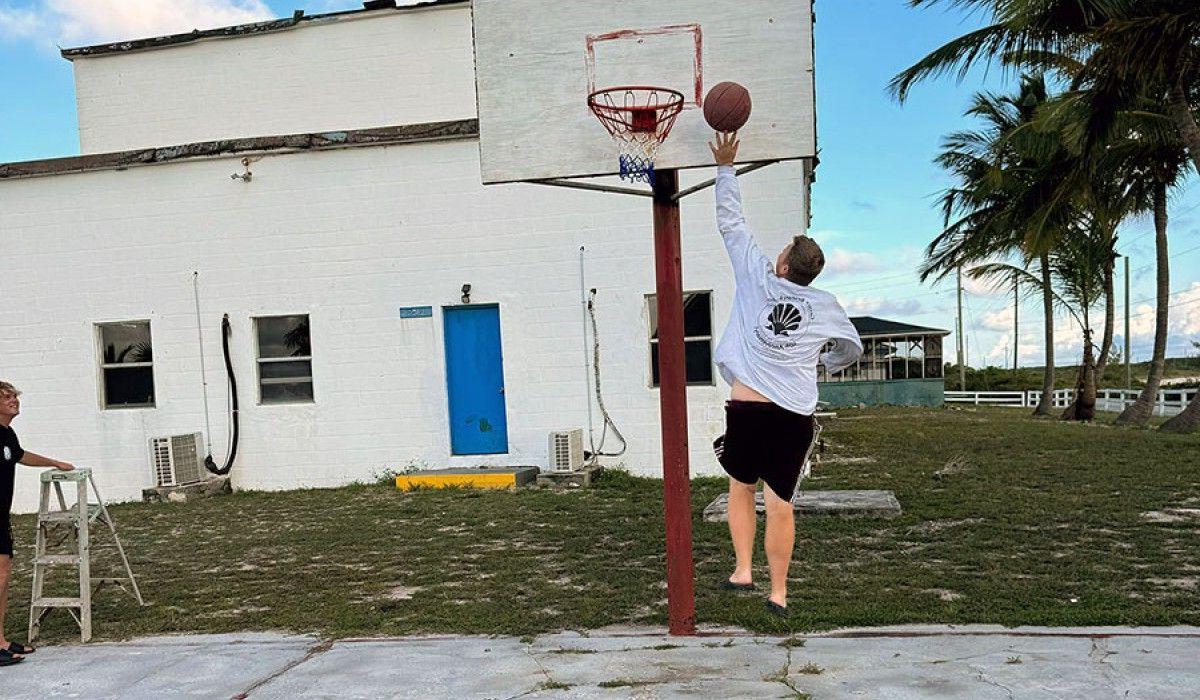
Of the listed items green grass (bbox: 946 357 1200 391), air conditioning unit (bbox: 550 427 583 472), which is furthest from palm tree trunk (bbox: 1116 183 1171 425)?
green grass (bbox: 946 357 1200 391)

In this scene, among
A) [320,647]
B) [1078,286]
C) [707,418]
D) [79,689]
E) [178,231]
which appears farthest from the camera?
[1078,286]

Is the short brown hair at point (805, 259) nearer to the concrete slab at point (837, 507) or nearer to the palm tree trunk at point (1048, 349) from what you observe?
the concrete slab at point (837, 507)

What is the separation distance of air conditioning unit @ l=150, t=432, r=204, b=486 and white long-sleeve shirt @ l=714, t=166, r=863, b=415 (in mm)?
9416

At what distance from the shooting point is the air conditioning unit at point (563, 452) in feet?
Answer: 37.0

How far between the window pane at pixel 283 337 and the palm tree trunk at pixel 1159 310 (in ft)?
52.5

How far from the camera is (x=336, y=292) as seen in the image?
40.2ft

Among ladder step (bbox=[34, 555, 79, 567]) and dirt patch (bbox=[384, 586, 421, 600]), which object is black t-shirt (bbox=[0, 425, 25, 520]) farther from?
dirt patch (bbox=[384, 586, 421, 600])

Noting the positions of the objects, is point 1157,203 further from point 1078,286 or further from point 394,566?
point 394,566

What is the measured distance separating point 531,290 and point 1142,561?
7.44m

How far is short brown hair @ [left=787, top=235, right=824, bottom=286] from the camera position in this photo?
15.3 feet

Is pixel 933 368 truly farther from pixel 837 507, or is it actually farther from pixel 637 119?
pixel 637 119

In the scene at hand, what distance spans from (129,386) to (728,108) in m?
10.8

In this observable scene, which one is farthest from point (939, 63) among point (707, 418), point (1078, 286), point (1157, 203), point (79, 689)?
point (79, 689)

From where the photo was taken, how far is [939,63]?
51.4ft
